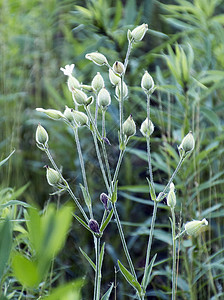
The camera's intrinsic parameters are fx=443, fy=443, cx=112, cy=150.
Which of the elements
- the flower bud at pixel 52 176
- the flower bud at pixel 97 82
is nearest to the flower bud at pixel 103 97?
the flower bud at pixel 97 82

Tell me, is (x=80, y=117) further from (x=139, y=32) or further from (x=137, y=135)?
(x=137, y=135)

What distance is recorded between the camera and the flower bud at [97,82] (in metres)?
0.69

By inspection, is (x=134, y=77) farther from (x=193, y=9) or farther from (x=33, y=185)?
(x=33, y=185)

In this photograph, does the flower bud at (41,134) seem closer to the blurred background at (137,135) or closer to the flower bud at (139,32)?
the flower bud at (139,32)

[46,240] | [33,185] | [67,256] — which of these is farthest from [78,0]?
[46,240]

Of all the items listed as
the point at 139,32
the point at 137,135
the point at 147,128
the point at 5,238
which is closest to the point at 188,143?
the point at 147,128

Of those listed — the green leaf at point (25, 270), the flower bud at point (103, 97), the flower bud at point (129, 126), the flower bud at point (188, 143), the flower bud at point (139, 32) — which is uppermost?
the green leaf at point (25, 270)

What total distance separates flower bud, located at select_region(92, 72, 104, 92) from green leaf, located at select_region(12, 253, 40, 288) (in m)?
0.46

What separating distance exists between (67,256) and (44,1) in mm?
1110

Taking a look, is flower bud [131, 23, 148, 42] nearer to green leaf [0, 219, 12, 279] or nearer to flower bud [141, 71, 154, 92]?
flower bud [141, 71, 154, 92]

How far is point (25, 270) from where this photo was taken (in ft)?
0.84

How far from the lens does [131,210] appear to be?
1.42 meters

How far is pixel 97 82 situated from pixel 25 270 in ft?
1.54

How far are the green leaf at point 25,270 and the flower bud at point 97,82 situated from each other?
458 millimetres
